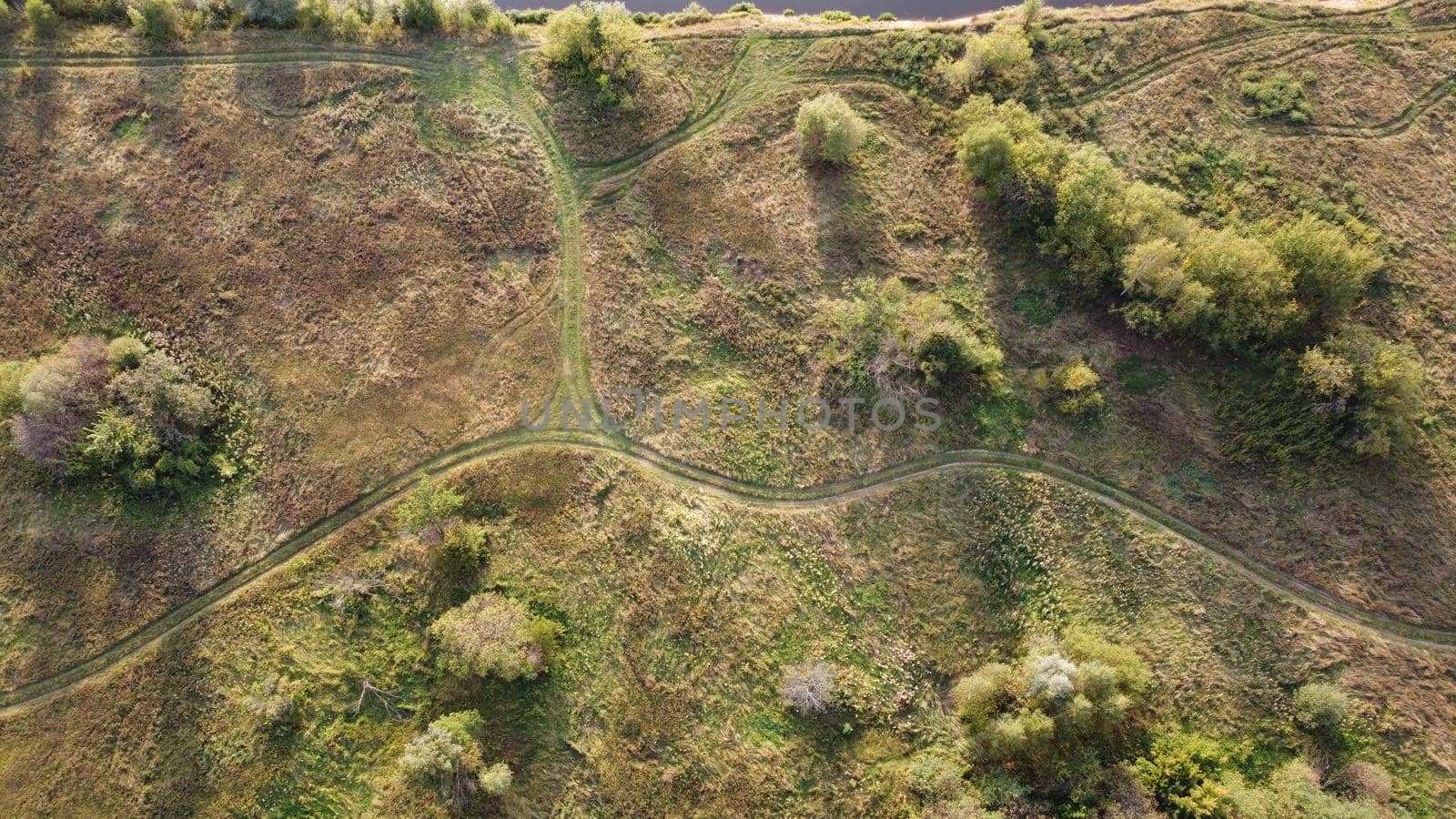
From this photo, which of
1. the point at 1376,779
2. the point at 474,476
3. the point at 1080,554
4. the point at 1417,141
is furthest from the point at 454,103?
the point at 1376,779

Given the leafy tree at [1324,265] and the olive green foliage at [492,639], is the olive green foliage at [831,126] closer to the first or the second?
the leafy tree at [1324,265]

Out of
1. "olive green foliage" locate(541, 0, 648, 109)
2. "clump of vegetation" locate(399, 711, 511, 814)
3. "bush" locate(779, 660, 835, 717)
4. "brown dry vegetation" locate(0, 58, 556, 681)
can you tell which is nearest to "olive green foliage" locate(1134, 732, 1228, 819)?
"bush" locate(779, 660, 835, 717)

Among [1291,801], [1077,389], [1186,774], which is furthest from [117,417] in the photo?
[1291,801]

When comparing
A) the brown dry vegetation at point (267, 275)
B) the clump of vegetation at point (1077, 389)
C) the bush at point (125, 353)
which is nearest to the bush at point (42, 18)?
the brown dry vegetation at point (267, 275)

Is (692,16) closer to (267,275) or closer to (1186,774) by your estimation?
(267,275)

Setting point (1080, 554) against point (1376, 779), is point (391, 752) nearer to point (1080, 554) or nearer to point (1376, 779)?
point (1080, 554)

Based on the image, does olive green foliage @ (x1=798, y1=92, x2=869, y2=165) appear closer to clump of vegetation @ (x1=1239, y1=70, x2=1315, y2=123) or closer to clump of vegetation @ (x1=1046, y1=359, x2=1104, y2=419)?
clump of vegetation @ (x1=1046, y1=359, x2=1104, y2=419)
